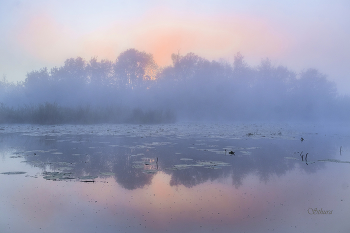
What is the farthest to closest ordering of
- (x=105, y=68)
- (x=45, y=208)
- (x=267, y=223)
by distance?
(x=105, y=68) < (x=45, y=208) < (x=267, y=223)

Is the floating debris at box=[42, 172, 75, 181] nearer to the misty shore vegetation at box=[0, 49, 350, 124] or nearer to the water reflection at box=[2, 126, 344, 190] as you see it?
the water reflection at box=[2, 126, 344, 190]

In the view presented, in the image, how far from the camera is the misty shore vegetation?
1800 inches

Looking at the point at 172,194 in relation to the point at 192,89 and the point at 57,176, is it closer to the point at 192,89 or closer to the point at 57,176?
the point at 57,176

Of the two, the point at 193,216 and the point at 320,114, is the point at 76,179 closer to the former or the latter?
the point at 193,216

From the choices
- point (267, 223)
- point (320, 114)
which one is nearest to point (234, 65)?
point (320, 114)

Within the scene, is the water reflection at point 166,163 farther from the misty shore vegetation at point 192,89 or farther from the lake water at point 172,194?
the misty shore vegetation at point 192,89

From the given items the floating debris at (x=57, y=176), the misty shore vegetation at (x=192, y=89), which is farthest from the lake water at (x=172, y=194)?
the misty shore vegetation at (x=192, y=89)

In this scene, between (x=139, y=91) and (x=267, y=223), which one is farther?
(x=139, y=91)

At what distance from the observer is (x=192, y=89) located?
48562 mm

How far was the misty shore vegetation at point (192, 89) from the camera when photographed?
45719 mm

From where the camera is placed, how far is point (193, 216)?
4676 mm

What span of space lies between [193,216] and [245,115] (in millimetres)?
43516

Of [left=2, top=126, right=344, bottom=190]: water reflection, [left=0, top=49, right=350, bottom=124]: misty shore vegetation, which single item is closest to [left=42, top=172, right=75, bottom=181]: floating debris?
[left=2, top=126, right=344, bottom=190]: water reflection

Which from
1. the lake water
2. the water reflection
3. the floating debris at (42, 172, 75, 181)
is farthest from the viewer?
the water reflection
